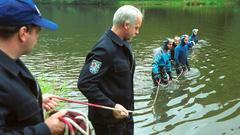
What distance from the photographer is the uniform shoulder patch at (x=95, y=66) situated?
3.99 meters

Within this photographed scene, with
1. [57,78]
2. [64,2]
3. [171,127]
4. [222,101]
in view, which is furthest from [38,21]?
[64,2]

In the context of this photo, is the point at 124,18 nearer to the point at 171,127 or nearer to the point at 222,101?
the point at 171,127

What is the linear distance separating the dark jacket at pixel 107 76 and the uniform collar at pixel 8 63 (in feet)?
5.60

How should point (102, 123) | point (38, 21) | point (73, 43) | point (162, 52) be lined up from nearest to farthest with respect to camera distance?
point (38, 21) → point (102, 123) → point (162, 52) → point (73, 43)

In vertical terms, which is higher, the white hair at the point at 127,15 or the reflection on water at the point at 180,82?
the white hair at the point at 127,15

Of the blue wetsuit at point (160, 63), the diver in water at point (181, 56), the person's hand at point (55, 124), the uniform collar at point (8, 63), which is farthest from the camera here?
the diver in water at point (181, 56)

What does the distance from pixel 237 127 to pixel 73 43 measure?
16516 millimetres

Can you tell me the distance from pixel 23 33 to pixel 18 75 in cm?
27

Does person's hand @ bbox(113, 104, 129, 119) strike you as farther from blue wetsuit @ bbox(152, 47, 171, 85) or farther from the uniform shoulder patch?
blue wetsuit @ bbox(152, 47, 171, 85)

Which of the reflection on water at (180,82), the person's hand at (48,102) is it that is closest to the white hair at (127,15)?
the person's hand at (48,102)

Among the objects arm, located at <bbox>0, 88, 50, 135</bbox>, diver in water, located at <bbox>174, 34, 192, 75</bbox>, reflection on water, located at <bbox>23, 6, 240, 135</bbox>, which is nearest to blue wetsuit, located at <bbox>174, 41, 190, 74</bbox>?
diver in water, located at <bbox>174, 34, 192, 75</bbox>

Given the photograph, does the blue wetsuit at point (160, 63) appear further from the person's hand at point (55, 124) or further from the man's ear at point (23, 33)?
the man's ear at point (23, 33)

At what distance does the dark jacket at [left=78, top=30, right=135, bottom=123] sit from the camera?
3.99 meters

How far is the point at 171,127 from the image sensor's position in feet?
27.1
